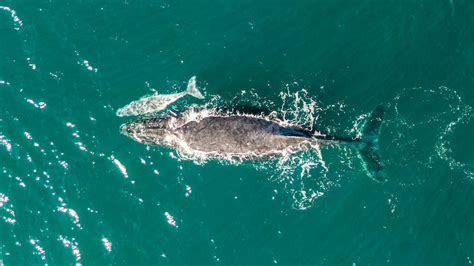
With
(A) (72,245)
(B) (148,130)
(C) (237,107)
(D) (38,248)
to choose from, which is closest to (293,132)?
(C) (237,107)

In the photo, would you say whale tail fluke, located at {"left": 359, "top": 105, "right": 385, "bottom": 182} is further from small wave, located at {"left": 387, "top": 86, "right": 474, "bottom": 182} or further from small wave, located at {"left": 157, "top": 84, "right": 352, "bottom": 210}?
small wave, located at {"left": 157, "top": 84, "right": 352, "bottom": 210}

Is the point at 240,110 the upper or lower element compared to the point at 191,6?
lower

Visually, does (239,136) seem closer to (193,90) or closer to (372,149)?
(193,90)

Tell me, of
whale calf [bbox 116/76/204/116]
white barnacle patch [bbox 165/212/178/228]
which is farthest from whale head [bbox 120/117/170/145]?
white barnacle patch [bbox 165/212/178/228]

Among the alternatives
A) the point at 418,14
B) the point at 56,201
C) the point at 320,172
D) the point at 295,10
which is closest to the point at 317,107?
the point at 320,172

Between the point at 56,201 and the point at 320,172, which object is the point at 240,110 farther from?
the point at 56,201

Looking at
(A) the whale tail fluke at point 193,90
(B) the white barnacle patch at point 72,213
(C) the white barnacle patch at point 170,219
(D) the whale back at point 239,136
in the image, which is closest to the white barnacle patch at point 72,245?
(B) the white barnacle patch at point 72,213

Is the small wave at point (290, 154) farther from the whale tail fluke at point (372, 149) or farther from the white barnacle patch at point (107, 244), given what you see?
the white barnacle patch at point (107, 244)
